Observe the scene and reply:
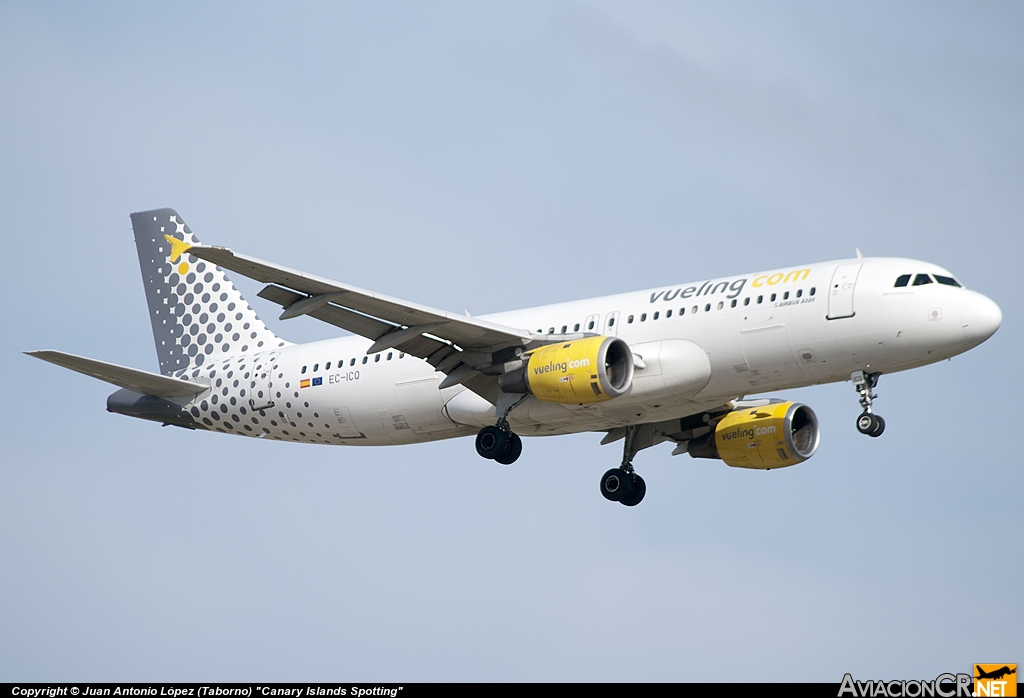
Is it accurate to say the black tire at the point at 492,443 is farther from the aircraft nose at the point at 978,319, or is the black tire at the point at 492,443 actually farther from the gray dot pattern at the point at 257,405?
the aircraft nose at the point at 978,319

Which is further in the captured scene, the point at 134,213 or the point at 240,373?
the point at 134,213

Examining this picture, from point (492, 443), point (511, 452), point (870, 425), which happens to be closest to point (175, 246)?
point (492, 443)

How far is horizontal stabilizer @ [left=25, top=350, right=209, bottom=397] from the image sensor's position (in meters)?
37.3

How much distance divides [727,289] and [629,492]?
8.68 meters

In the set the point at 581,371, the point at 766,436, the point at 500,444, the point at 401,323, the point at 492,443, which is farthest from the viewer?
the point at 766,436

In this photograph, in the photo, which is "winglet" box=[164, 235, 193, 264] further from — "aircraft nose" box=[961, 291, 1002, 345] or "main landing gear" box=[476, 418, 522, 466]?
"aircraft nose" box=[961, 291, 1002, 345]

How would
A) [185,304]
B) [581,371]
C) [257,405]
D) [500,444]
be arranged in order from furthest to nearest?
1. [185,304]
2. [257,405]
3. [500,444]
4. [581,371]

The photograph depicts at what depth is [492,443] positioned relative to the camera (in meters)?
38.7

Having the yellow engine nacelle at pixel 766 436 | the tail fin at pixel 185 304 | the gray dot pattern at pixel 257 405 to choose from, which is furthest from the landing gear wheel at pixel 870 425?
the tail fin at pixel 185 304

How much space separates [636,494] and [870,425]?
920 centimetres

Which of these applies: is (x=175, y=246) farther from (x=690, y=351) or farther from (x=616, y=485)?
(x=690, y=351)

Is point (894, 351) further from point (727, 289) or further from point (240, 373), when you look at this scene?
point (240, 373)

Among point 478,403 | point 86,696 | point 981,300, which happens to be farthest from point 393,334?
point 981,300

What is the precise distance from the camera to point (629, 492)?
4328 cm
